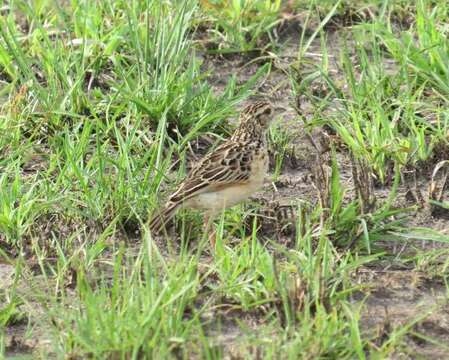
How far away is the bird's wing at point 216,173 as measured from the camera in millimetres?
8195

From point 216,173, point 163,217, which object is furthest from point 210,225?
point 216,173

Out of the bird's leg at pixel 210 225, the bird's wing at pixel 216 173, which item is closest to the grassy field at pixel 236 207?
the bird's leg at pixel 210 225

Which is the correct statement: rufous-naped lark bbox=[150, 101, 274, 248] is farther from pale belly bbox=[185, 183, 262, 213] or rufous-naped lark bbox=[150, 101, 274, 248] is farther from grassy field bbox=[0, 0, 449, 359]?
grassy field bbox=[0, 0, 449, 359]

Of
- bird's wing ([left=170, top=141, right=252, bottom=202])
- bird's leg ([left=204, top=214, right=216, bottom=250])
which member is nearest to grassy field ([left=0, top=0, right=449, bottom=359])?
→ bird's leg ([left=204, top=214, right=216, bottom=250])

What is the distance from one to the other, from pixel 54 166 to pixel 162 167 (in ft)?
2.62

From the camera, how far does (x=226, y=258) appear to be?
7465 millimetres

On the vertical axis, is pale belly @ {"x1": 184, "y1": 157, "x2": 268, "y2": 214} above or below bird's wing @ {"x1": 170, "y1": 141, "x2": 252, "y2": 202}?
below

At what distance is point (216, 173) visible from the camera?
8.32m

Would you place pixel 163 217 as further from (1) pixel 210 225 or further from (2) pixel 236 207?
(2) pixel 236 207

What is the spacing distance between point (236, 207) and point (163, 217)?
706mm

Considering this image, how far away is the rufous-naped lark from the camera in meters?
8.16

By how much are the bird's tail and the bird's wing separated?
57 millimetres

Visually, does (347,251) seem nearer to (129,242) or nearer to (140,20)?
(129,242)

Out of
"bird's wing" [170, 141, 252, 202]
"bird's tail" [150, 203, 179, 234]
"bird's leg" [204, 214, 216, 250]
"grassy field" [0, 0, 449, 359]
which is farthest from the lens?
"bird's wing" [170, 141, 252, 202]
